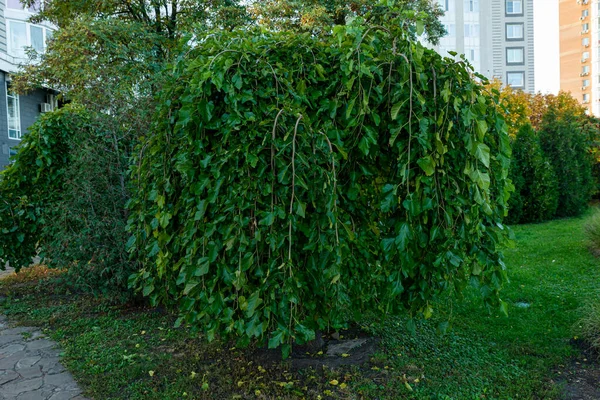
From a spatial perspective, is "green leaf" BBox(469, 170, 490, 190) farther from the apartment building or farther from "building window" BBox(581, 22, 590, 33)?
"building window" BBox(581, 22, 590, 33)

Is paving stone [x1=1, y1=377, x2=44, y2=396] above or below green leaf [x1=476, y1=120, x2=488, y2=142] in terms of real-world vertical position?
below

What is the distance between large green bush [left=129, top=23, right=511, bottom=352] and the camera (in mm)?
2717

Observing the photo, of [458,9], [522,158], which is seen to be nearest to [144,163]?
[522,158]

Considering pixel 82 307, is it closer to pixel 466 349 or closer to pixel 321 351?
pixel 321 351

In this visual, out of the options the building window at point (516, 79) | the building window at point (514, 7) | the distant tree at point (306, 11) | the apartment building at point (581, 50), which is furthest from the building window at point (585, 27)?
the distant tree at point (306, 11)

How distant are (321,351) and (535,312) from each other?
2434mm

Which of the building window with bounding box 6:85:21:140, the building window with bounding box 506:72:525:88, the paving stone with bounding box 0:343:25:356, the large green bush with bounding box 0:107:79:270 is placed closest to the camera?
the paving stone with bounding box 0:343:25:356

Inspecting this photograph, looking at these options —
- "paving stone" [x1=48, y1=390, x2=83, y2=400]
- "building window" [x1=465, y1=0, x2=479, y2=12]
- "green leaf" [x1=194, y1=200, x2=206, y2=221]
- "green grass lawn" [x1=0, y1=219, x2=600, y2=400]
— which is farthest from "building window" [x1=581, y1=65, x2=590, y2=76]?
"paving stone" [x1=48, y1=390, x2=83, y2=400]

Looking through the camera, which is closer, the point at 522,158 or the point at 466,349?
the point at 466,349

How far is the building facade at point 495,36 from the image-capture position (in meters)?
35.5

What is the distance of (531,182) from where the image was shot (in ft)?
38.8

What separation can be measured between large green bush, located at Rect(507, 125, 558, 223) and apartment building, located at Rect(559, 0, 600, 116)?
53405 mm

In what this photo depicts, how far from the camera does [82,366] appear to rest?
384 cm

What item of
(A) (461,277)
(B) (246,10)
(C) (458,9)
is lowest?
(A) (461,277)
